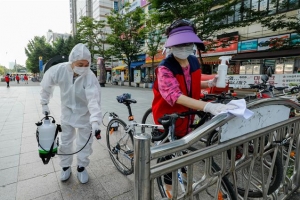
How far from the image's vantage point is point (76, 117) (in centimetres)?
231

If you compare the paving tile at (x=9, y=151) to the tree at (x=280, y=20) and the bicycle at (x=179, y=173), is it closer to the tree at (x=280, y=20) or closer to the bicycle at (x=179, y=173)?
the bicycle at (x=179, y=173)

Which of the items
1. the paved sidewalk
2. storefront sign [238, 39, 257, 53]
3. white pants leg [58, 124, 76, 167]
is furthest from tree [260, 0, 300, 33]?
white pants leg [58, 124, 76, 167]

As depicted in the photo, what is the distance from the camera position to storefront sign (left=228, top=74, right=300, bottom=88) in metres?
7.05

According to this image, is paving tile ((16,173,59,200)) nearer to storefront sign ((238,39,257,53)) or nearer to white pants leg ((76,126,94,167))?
white pants leg ((76,126,94,167))

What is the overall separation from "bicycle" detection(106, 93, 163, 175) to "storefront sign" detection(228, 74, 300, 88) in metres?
6.66

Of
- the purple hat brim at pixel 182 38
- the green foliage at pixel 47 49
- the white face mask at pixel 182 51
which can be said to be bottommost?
the white face mask at pixel 182 51

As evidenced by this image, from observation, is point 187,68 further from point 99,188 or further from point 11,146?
point 11,146

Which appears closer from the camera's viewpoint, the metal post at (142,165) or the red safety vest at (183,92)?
the metal post at (142,165)

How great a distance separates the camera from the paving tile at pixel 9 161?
2820mm

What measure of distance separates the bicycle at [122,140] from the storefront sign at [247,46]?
14.0m

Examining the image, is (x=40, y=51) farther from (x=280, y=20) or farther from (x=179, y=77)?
(x=179, y=77)

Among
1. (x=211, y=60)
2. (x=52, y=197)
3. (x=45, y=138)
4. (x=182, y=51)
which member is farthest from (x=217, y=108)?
(x=211, y=60)

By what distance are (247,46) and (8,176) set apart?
1540 cm

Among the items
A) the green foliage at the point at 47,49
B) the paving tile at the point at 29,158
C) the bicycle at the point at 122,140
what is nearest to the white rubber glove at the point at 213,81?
the bicycle at the point at 122,140
